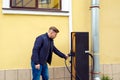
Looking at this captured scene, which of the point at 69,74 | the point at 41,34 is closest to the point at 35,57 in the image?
the point at 41,34

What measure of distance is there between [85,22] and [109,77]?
5.31ft

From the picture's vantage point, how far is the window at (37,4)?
8.35 metres

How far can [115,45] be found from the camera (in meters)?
9.38

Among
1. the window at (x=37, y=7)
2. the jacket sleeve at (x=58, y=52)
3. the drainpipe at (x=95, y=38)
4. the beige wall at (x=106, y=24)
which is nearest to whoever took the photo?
the jacket sleeve at (x=58, y=52)

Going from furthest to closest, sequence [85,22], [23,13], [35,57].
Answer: [85,22], [23,13], [35,57]

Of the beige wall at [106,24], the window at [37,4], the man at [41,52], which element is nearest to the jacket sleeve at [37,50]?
the man at [41,52]

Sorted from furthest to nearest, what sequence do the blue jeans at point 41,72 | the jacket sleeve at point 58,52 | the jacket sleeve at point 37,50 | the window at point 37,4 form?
1. the window at point 37,4
2. the jacket sleeve at point 58,52
3. the blue jeans at point 41,72
4. the jacket sleeve at point 37,50

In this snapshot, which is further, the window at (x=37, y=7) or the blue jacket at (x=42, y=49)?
the window at (x=37, y=7)

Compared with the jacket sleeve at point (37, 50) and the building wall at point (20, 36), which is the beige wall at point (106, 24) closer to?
the building wall at point (20, 36)

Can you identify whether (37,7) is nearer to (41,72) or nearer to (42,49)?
(42,49)

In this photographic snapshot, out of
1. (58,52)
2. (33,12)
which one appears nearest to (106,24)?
(58,52)

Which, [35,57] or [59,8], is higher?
[59,8]

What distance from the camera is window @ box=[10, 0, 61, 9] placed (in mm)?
8352

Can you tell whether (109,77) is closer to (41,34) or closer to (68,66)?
(68,66)
